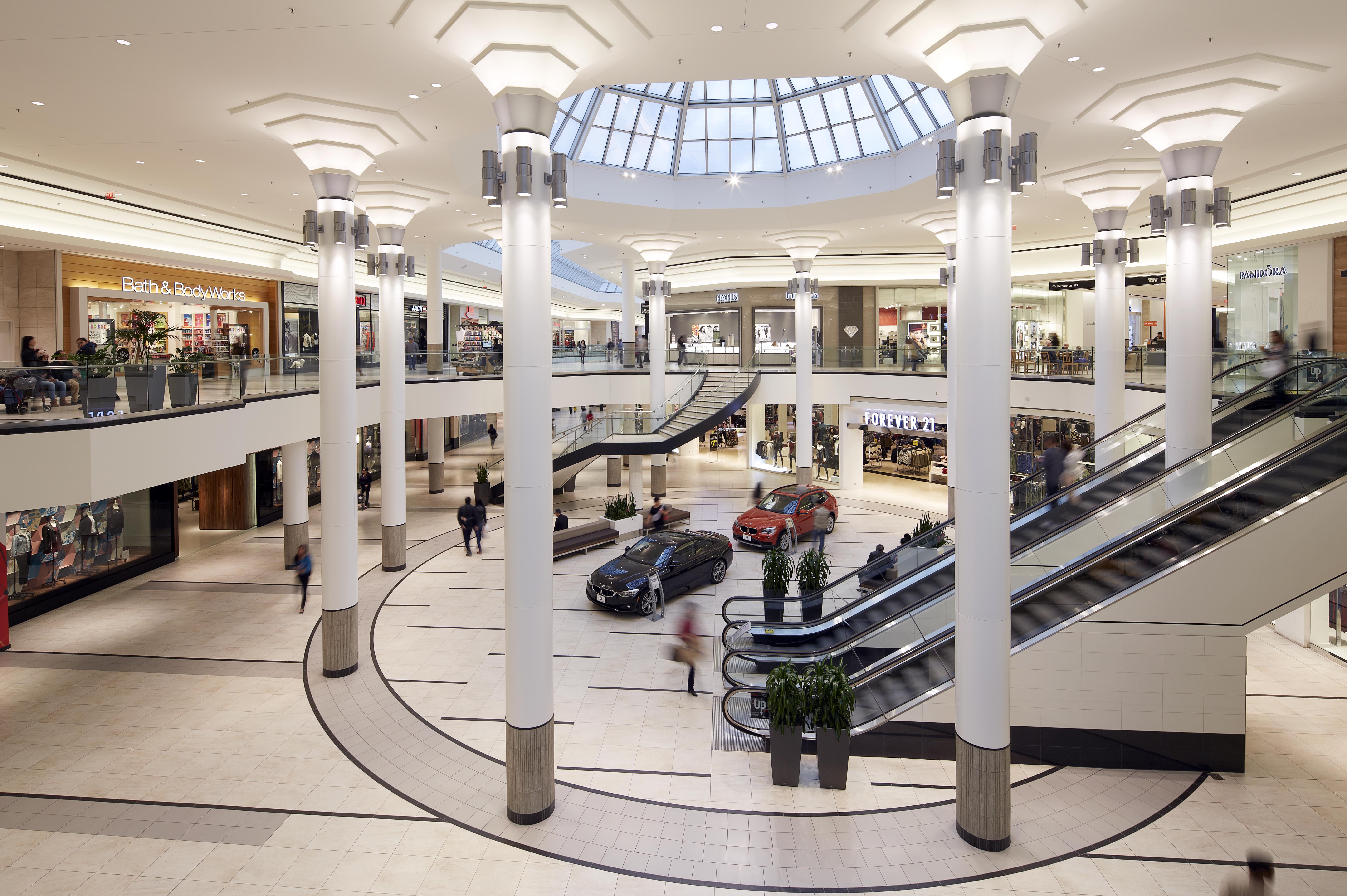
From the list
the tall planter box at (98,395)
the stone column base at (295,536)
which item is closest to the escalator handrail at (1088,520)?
the tall planter box at (98,395)

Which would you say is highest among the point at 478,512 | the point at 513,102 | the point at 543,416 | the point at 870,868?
the point at 513,102

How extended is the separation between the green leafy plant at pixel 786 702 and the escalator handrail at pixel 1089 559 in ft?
1.98

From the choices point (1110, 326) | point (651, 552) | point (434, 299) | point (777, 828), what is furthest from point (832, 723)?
point (434, 299)

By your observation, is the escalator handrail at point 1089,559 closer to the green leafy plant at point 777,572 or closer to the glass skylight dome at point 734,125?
the green leafy plant at point 777,572

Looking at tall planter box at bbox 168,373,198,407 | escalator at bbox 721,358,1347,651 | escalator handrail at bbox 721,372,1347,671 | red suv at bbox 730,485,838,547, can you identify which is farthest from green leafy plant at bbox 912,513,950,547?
tall planter box at bbox 168,373,198,407

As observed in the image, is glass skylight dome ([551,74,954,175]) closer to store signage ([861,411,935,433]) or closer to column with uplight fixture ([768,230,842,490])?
column with uplight fixture ([768,230,842,490])

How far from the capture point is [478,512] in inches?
680

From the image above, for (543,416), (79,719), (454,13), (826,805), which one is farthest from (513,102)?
(79,719)

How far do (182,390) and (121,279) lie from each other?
10.8m

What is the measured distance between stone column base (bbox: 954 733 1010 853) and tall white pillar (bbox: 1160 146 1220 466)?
20.8 feet

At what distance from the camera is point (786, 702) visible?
7.74 metres

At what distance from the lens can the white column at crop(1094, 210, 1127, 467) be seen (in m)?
14.1

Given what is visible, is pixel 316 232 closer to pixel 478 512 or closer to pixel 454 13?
pixel 454 13

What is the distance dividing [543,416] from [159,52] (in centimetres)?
533
